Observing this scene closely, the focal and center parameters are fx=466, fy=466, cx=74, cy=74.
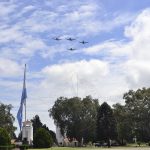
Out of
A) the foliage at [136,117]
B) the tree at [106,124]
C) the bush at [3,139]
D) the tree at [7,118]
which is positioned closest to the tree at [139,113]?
the foliage at [136,117]

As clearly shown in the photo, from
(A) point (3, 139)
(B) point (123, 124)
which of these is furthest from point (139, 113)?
Result: (A) point (3, 139)

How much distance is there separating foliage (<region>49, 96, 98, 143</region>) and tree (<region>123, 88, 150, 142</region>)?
13.9 meters

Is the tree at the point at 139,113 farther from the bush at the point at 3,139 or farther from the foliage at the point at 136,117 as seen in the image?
the bush at the point at 3,139

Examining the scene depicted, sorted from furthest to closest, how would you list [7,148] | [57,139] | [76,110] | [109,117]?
[57,139]
[76,110]
[109,117]
[7,148]

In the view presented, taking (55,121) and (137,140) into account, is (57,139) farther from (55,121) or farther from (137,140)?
(137,140)

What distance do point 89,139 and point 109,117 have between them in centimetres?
2736

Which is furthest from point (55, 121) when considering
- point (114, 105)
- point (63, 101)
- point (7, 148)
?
point (7, 148)

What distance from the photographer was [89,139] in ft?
463

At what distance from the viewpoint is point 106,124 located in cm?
11506

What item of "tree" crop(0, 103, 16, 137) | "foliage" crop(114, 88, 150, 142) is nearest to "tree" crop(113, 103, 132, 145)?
"foliage" crop(114, 88, 150, 142)

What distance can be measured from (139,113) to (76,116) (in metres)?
21.5

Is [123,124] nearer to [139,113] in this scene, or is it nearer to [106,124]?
[139,113]

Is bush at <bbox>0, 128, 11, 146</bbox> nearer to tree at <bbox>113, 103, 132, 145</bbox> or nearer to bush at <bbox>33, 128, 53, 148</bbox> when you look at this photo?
bush at <bbox>33, 128, 53, 148</bbox>

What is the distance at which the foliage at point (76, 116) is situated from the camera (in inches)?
5369
